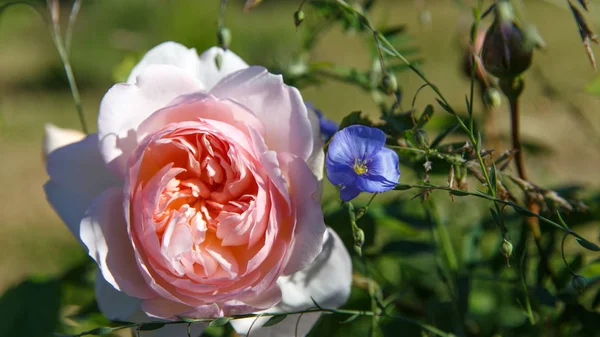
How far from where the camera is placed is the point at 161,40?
1.71 metres

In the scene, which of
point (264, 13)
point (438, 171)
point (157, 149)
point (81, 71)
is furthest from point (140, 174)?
point (264, 13)

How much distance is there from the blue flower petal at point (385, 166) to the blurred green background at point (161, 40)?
388 mm

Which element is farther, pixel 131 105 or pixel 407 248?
pixel 407 248

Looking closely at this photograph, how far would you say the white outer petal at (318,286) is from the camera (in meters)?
0.35

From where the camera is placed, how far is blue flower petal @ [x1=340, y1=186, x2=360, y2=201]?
0.30 meters

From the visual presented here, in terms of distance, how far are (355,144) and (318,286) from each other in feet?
0.28

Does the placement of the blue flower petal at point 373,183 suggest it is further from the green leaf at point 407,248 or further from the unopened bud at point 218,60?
the green leaf at point 407,248

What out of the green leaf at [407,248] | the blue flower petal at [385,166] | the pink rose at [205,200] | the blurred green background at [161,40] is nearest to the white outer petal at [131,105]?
the pink rose at [205,200]

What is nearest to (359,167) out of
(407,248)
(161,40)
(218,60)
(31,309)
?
(218,60)

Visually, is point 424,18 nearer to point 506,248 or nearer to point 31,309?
point 506,248

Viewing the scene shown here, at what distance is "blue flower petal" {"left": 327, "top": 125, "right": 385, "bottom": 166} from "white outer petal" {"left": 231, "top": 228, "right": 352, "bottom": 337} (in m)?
0.06

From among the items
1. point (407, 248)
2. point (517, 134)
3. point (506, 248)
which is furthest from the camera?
point (407, 248)

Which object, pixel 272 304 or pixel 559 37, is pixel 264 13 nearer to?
pixel 559 37

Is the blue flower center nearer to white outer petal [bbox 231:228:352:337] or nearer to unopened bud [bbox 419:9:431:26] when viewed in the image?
white outer petal [bbox 231:228:352:337]
